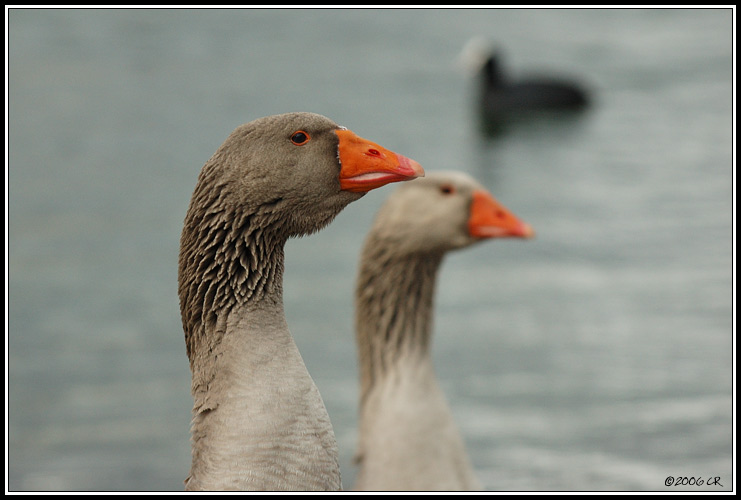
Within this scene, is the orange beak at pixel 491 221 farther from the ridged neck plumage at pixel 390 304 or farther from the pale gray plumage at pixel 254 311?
the pale gray plumage at pixel 254 311

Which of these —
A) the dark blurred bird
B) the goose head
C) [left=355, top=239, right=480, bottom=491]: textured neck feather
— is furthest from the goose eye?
the dark blurred bird

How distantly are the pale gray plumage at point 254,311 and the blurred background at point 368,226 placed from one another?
7.34 metres

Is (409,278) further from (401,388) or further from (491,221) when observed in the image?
(401,388)

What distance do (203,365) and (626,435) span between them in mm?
9966

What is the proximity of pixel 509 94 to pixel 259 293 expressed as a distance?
1001 inches

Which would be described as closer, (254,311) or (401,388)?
(254,311)

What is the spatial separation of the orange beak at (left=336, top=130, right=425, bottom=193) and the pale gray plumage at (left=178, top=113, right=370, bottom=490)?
59 mm

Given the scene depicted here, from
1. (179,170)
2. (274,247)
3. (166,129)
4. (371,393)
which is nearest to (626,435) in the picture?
(371,393)

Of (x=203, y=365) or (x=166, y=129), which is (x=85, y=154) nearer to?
(x=166, y=129)

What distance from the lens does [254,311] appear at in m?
4.49

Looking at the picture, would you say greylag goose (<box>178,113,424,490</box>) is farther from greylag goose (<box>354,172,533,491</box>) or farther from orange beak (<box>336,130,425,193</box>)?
greylag goose (<box>354,172,533,491</box>)

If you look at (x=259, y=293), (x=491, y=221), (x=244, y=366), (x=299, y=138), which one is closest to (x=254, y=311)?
(x=259, y=293)

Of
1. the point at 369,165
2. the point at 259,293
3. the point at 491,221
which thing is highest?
the point at 369,165

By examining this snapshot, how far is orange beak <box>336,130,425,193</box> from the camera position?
473cm
